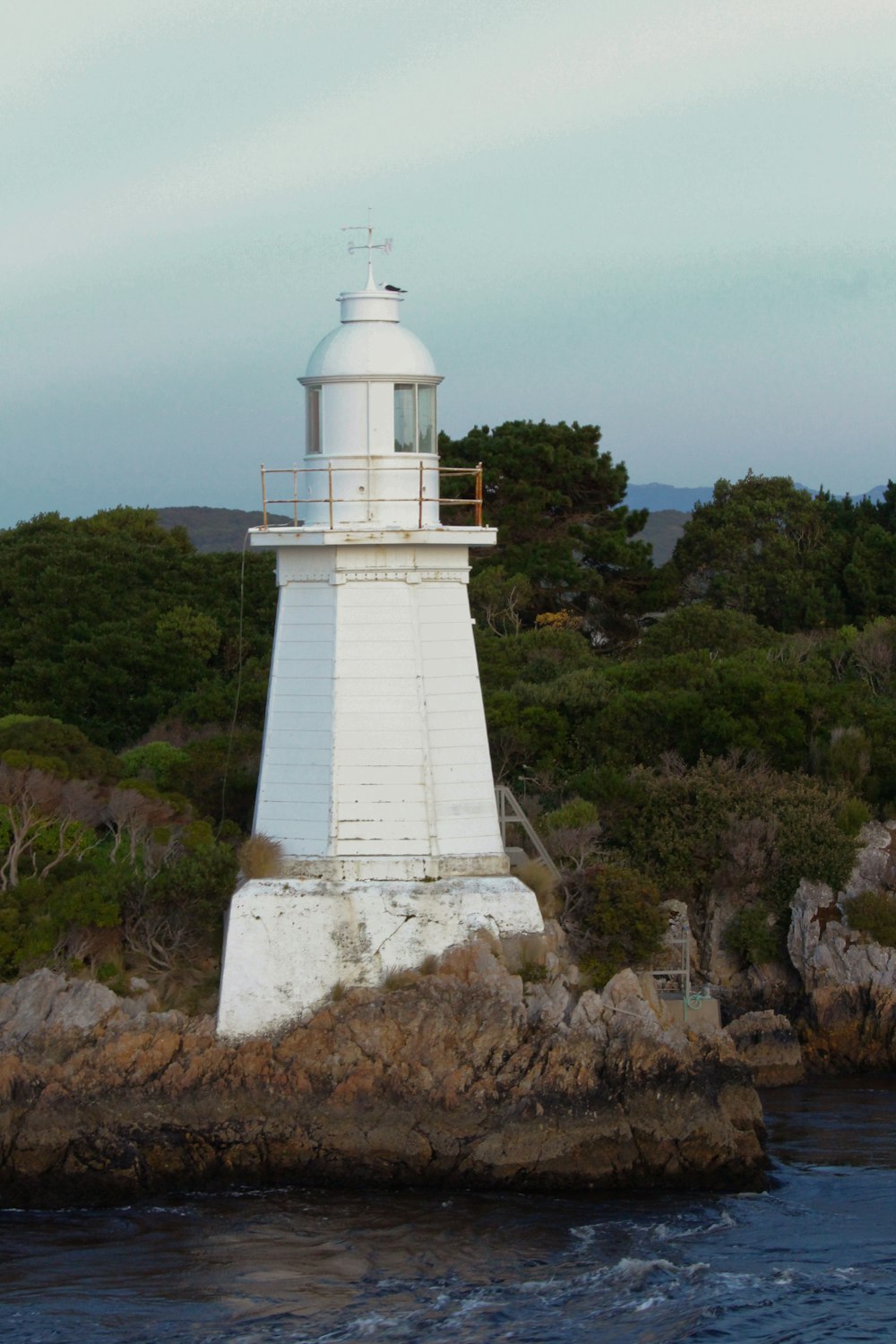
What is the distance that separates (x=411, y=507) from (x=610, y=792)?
23.3 feet

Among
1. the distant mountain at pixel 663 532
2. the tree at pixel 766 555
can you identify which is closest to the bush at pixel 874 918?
the tree at pixel 766 555

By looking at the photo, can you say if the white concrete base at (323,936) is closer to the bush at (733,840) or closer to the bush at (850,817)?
the bush at (733,840)

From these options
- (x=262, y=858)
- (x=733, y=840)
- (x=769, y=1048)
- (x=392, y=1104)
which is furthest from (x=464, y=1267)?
(x=733, y=840)

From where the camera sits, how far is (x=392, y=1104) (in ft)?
68.0

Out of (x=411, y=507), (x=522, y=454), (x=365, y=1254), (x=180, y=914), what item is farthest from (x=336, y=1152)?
(x=522, y=454)

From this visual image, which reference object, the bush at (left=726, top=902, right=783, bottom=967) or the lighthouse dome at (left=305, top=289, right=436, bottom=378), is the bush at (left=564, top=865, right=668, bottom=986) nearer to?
the bush at (left=726, top=902, right=783, bottom=967)

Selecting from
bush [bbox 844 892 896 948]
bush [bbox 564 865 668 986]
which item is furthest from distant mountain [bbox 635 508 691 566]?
bush [bbox 564 865 668 986]

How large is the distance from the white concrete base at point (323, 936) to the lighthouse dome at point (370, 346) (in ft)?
17.5

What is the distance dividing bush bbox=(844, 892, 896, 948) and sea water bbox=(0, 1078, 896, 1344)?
16.9 feet

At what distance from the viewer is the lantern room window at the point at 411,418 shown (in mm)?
21891

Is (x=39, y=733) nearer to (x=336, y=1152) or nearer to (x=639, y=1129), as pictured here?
(x=336, y=1152)

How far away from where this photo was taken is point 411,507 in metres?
22.0

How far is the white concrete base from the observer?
21.4 metres

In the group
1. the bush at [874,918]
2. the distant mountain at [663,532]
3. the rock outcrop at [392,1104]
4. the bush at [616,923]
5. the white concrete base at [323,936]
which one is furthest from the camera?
the distant mountain at [663,532]
